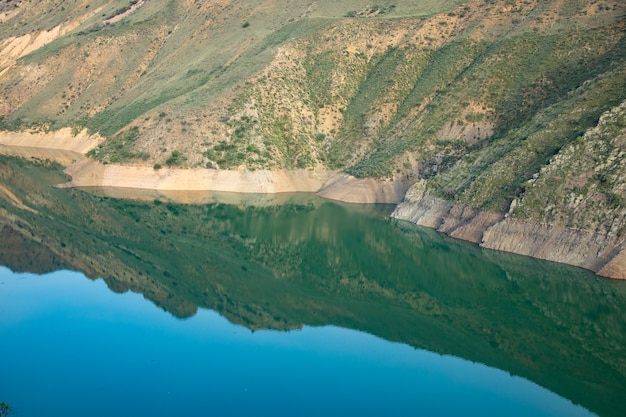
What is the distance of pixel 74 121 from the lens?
151625 millimetres

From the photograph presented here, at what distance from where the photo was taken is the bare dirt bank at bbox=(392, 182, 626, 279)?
58.8 metres

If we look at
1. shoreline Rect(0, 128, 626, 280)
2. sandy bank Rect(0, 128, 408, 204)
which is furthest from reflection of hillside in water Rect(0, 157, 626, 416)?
sandy bank Rect(0, 128, 408, 204)

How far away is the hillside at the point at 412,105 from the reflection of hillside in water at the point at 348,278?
821cm

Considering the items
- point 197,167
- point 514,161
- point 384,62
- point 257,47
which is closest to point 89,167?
point 197,167

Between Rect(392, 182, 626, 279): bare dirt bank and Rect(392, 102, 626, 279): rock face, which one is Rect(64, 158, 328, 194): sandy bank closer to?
Rect(392, 182, 626, 279): bare dirt bank

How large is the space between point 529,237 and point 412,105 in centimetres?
4815

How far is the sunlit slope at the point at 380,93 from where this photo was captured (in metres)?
80.1

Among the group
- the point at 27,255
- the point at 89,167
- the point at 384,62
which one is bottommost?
the point at 384,62

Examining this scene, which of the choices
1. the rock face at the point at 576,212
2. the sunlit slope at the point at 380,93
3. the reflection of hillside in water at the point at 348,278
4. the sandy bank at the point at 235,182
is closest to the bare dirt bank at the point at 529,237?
the rock face at the point at 576,212

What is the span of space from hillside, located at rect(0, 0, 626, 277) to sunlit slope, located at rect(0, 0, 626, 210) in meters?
0.27

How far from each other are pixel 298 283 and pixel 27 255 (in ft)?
82.1

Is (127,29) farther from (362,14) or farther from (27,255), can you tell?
(27,255)

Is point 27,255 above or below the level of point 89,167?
above

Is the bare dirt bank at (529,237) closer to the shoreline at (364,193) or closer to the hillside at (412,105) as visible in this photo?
the shoreline at (364,193)
